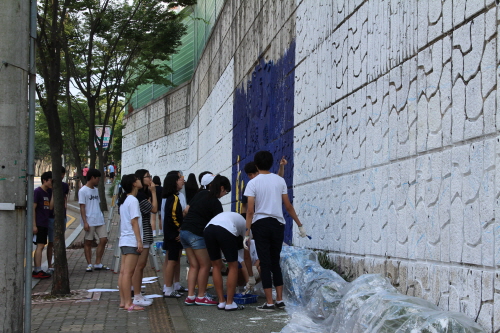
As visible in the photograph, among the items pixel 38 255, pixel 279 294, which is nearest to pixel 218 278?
pixel 279 294

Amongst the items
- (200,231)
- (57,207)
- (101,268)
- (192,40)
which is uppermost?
(192,40)

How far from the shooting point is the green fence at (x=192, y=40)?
2153 centimetres

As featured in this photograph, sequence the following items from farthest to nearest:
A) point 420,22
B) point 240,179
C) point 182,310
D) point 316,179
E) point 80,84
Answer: point 80,84 < point 240,179 < point 316,179 < point 182,310 < point 420,22

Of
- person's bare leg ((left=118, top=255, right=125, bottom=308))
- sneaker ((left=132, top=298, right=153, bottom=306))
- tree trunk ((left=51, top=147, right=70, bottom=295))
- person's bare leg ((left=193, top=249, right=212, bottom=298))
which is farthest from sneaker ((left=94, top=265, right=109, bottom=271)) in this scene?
person's bare leg ((left=193, top=249, right=212, bottom=298))

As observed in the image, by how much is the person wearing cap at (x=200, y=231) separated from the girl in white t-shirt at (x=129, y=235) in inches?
22.7

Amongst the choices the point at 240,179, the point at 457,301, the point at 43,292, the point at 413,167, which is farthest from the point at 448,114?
the point at 240,179

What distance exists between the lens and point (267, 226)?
7.21 meters

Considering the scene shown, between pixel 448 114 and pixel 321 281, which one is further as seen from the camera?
pixel 321 281

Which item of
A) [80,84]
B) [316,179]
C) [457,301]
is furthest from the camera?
[80,84]

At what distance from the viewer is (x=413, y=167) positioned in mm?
5473

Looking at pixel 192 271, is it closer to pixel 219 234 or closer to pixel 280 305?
pixel 219 234

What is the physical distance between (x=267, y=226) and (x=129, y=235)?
1.53m

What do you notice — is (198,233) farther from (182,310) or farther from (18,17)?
(18,17)

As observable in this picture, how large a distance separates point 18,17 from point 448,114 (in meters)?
3.50
